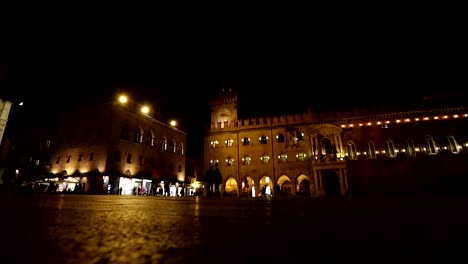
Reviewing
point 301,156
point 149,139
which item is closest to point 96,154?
point 149,139

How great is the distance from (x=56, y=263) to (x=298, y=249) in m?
0.57

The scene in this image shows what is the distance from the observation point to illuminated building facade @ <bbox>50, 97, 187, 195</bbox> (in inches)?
913

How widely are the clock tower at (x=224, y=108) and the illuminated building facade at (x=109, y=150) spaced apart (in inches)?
380

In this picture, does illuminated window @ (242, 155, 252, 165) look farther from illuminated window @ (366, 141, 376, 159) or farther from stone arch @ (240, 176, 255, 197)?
illuminated window @ (366, 141, 376, 159)

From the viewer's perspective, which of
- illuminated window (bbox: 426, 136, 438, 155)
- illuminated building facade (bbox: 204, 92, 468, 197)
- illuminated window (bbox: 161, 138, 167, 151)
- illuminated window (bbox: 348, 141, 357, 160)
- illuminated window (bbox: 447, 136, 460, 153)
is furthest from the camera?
illuminated window (bbox: 161, 138, 167, 151)

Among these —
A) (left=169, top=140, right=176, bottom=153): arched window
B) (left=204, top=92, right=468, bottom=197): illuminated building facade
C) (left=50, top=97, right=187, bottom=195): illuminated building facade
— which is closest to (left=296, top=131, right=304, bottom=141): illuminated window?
(left=204, top=92, right=468, bottom=197): illuminated building facade

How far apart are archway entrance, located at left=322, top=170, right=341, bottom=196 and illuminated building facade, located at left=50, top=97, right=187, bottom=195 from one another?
65.0 feet

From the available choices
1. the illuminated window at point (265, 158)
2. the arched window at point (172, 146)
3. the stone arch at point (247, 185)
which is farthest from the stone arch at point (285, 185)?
the arched window at point (172, 146)

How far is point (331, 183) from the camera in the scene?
2891cm

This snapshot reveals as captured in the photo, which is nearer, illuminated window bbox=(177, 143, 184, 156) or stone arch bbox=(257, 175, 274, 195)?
stone arch bbox=(257, 175, 274, 195)

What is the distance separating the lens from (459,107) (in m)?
26.0

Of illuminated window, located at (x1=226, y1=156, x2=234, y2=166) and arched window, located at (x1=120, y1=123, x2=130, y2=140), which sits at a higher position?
arched window, located at (x1=120, y1=123, x2=130, y2=140)

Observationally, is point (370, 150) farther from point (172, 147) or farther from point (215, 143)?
point (172, 147)

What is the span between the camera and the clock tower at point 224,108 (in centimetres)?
3637
